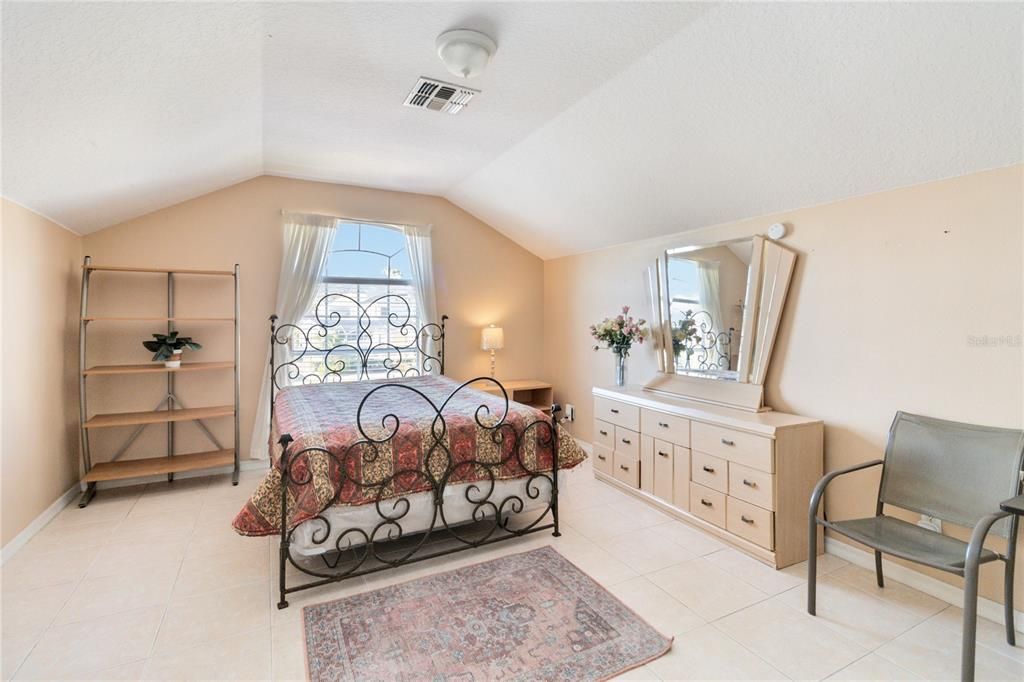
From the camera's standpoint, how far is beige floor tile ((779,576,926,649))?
2.06 m

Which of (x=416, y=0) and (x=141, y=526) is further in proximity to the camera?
(x=141, y=526)

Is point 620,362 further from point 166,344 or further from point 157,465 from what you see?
point 157,465

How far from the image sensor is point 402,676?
5.95ft

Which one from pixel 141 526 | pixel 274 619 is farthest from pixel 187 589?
pixel 141 526

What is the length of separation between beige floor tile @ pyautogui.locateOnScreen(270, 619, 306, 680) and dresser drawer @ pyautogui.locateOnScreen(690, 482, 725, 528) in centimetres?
235

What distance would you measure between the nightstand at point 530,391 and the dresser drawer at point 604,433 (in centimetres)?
97

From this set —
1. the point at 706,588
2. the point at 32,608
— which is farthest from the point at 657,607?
the point at 32,608

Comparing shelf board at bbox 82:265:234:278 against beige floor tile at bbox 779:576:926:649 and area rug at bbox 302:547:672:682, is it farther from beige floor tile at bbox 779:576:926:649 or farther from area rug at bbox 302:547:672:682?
beige floor tile at bbox 779:576:926:649

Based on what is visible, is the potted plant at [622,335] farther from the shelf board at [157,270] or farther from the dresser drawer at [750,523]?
the shelf board at [157,270]

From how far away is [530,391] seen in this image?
5441 mm

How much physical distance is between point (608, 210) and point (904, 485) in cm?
261

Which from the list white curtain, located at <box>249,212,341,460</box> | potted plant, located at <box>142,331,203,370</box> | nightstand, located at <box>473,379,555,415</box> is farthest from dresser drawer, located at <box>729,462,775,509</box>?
potted plant, located at <box>142,331,203,370</box>

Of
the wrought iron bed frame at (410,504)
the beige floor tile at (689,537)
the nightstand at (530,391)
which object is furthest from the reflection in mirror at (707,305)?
the nightstand at (530,391)

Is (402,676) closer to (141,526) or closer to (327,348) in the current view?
(141,526)
